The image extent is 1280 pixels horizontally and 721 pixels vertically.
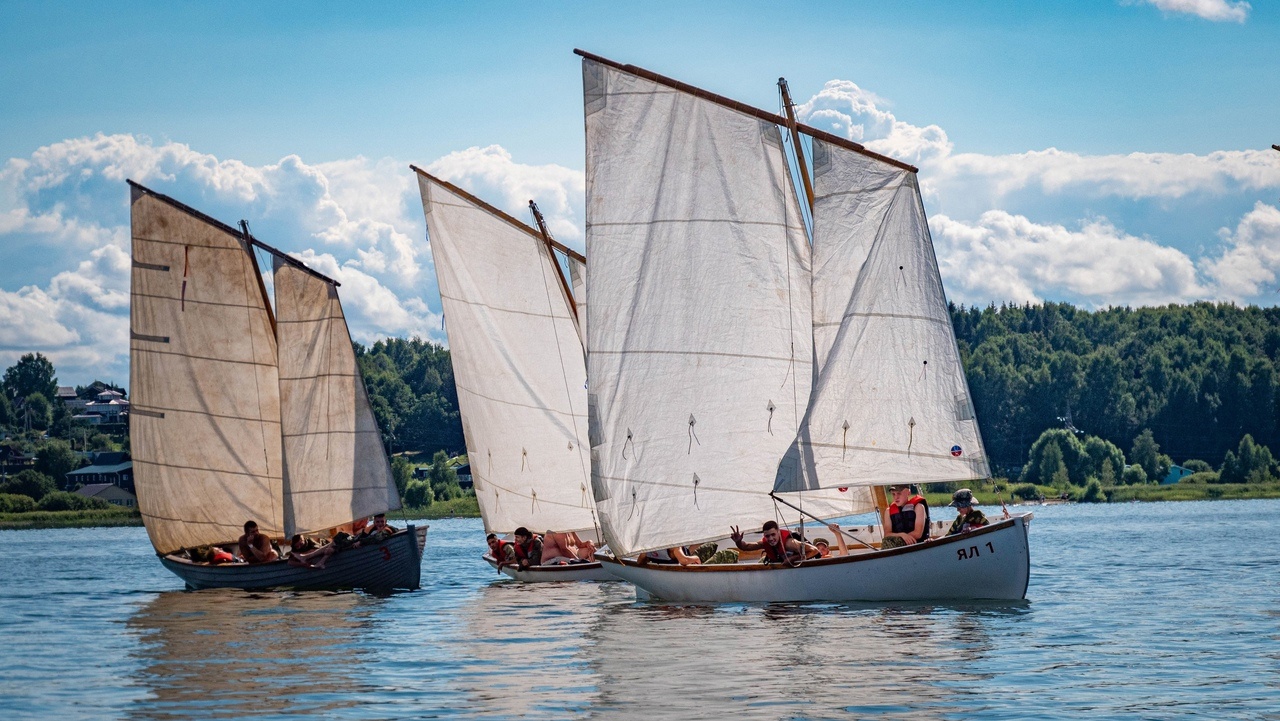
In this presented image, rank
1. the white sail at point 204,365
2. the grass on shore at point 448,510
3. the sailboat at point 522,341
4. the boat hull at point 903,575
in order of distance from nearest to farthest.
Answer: the boat hull at point 903,575 < the white sail at point 204,365 < the sailboat at point 522,341 < the grass on shore at point 448,510

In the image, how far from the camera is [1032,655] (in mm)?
26734

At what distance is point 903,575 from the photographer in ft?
109

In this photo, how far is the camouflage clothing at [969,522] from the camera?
107 ft

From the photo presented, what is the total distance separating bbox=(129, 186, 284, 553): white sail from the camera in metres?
46.7

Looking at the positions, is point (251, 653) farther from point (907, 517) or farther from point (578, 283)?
point (578, 283)

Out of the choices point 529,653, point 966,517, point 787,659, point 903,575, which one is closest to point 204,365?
point 529,653

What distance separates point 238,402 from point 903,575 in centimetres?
2279

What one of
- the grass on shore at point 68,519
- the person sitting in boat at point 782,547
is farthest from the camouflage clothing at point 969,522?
the grass on shore at point 68,519

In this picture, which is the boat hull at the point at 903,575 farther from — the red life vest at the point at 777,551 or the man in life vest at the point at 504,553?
the man in life vest at the point at 504,553

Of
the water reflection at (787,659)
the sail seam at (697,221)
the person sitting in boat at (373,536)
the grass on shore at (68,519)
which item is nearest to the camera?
the water reflection at (787,659)

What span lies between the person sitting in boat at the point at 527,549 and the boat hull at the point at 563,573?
0.24 meters

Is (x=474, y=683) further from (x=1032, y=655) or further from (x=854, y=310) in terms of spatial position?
(x=854, y=310)

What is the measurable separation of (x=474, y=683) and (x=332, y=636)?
8398 millimetres

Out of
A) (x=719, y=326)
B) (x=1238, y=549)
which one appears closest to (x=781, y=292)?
(x=719, y=326)
